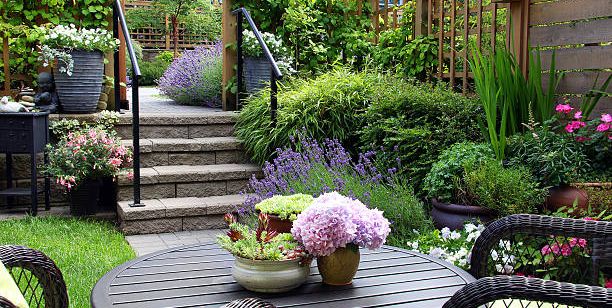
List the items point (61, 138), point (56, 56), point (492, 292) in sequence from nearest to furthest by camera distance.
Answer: point (492, 292) < point (61, 138) < point (56, 56)

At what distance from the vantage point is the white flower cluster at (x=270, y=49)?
6.76 metres

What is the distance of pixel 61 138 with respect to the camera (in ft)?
17.5

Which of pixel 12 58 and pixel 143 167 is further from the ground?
pixel 12 58

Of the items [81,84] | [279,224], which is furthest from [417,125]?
[279,224]

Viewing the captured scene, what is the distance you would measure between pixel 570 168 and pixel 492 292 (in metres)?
2.50

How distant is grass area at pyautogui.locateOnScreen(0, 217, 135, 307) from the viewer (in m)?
3.66

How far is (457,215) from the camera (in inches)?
159

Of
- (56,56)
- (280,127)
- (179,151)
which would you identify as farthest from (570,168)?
(56,56)

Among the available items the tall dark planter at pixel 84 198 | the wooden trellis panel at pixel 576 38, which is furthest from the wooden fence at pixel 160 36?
the wooden trellis panel at pixel 576 38

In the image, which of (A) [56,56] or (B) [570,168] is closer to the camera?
(B) [570,168]

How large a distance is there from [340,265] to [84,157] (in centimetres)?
346

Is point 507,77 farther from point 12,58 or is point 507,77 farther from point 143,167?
point 12,58

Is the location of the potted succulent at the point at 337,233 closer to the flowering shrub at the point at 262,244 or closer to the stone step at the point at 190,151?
the flowering shrub at the point at 262,244

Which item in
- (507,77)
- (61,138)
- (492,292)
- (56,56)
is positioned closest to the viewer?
(492,292)
